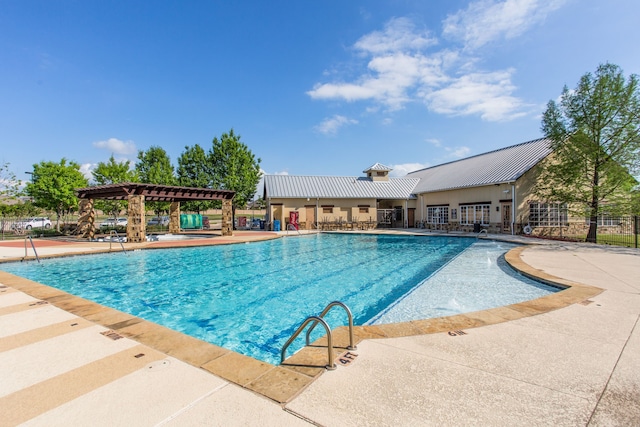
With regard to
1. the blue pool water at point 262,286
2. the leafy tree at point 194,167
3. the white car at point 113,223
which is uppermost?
the leafy tree at point 194,167

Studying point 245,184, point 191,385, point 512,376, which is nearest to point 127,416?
point 191,385

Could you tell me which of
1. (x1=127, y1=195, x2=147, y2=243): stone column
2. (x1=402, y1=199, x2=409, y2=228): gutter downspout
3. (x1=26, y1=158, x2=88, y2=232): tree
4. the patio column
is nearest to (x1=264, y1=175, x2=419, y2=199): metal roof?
(x1=402, y1=199, x2=409, y2=228): gutter downspout

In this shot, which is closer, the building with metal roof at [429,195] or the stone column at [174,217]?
the building with metal roof at [429,195]

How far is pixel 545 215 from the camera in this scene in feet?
67.5

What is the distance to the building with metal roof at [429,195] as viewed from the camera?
20.5m

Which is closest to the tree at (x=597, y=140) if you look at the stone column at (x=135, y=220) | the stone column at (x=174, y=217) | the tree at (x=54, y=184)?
the stone column at (x=135, y=220)

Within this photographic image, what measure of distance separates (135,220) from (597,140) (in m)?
25.7

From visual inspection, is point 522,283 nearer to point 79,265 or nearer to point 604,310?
point 604,310

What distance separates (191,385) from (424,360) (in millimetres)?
2393

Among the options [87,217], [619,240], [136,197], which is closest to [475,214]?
[619,240]

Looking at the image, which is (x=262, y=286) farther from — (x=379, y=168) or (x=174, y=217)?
(x=379, y=168)

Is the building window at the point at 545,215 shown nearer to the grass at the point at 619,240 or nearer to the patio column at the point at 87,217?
the grass at the point at 619,240

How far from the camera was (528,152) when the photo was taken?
22078 millimetres

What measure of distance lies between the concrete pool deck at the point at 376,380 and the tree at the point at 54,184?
27650mm
